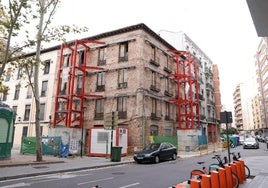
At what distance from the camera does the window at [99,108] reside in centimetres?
2918

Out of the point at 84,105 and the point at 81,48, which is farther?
the point at 81,48

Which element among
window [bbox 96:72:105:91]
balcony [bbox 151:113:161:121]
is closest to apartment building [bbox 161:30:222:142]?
balcony [bbox 151:113:161:121]

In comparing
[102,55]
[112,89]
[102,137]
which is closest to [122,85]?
[112,89]

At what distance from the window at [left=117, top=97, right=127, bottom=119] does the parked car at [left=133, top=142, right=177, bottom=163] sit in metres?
8.19

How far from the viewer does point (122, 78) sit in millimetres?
28906

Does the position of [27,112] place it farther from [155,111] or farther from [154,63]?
[154,63]

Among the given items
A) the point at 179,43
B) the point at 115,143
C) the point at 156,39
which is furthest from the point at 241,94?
the point at 115,143

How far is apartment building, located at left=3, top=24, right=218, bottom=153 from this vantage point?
27500 millimetres

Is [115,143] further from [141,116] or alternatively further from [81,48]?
[81,48]

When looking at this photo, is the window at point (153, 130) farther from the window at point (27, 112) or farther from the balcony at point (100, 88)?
the window at point (27, 112)

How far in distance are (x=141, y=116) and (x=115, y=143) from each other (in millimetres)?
4408

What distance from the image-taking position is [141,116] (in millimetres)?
26484

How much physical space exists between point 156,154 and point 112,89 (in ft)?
40.7

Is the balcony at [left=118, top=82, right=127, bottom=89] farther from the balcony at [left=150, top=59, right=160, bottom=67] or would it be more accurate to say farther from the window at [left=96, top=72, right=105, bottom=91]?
the balcony at [left=150, top=59, right=160, bottom=67]
